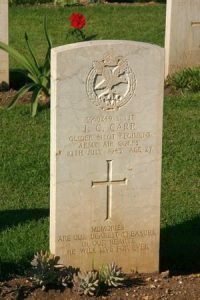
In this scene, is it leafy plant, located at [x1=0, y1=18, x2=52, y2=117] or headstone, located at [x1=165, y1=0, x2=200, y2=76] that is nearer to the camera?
leafy plant, located at [x1=0, y1=18, x2=52, y2=117]

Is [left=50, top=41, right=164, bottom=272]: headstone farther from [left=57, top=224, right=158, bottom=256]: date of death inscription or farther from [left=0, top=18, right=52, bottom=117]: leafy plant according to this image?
[left=0, top=18, right=52, bottom=117]: leafy plant

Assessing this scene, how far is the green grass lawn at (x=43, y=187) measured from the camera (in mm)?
7570

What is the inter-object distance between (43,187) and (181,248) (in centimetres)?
173

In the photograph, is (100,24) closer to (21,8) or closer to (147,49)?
(21,8)

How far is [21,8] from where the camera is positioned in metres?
17.9

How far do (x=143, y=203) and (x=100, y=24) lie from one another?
10040 mm

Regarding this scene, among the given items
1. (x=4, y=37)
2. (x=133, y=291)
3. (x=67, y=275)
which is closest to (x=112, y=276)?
(x=133, y=291)

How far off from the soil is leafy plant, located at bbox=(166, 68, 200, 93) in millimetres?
5434

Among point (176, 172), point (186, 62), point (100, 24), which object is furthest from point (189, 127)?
point (100, 24)

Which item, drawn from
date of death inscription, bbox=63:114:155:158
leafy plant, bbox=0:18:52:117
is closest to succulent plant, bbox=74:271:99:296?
date of death inscription, bbox=63:114:155:158

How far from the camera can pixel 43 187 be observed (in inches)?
352

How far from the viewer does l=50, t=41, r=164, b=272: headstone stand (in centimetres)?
665

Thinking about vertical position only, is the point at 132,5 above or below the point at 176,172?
above

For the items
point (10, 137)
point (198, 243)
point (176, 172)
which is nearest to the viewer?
point (198, 243)
